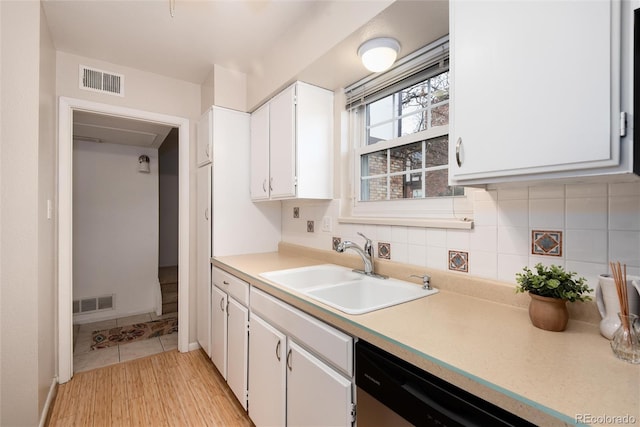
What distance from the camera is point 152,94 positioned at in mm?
2535

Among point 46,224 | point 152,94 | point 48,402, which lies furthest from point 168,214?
point 48,402

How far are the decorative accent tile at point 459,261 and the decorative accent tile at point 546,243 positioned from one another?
0.84ft

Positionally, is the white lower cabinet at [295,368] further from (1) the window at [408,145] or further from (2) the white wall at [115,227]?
(2) the white wall at [115,227]

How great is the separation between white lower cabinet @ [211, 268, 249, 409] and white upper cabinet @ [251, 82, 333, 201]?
684mm

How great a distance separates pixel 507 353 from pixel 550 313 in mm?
251

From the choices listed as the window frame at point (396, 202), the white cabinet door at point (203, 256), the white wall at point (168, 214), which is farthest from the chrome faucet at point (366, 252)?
the white wall at point (168, 214)

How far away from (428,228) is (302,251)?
1105mm

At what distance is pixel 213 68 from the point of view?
241cm

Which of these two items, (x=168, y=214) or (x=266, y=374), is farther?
(x=168, y=214)

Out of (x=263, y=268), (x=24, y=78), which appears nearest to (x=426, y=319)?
(x=263, y=268)

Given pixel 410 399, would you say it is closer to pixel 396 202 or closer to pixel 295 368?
pixel 295 368

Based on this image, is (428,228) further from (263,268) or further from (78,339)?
(78,339)

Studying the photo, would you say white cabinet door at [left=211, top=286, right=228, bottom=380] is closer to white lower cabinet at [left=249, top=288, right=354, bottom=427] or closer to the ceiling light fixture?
white lower cabinet at [left=249, top=288, right=354, bottom=427]

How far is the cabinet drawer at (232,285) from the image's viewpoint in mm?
1760
